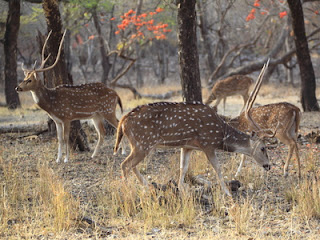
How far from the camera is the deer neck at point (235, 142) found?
646 centimetres

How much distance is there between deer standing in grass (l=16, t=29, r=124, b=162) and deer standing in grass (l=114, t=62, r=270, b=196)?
2.63 meters

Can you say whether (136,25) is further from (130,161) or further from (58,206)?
(58,206)

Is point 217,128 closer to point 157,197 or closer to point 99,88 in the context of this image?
point 157,197

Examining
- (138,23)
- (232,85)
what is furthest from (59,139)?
(138,23)

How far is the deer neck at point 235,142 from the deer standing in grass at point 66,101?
3163mm

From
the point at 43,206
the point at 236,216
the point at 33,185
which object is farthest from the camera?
the point at 33,185

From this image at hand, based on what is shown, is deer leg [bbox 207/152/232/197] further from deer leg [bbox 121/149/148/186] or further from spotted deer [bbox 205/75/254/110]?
spotted deer [bbox 205/75/254/110]

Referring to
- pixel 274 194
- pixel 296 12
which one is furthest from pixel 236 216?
pixel 296 12

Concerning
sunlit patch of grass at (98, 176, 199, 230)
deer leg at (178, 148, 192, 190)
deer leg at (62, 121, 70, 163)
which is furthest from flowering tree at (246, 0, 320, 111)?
sunlit patch of grass at (98, 176, 199, 230)

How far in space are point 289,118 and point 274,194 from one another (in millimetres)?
1680

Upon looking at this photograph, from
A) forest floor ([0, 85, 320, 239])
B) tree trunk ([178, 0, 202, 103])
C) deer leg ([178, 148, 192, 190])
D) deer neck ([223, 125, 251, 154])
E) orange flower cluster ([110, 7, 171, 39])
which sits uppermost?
orange flower cluster ([110, 7, 171, 39])

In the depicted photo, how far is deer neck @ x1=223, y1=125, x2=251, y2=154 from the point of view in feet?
21.2

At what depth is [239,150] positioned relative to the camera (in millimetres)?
6551

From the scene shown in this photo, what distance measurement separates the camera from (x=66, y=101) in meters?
8.85
